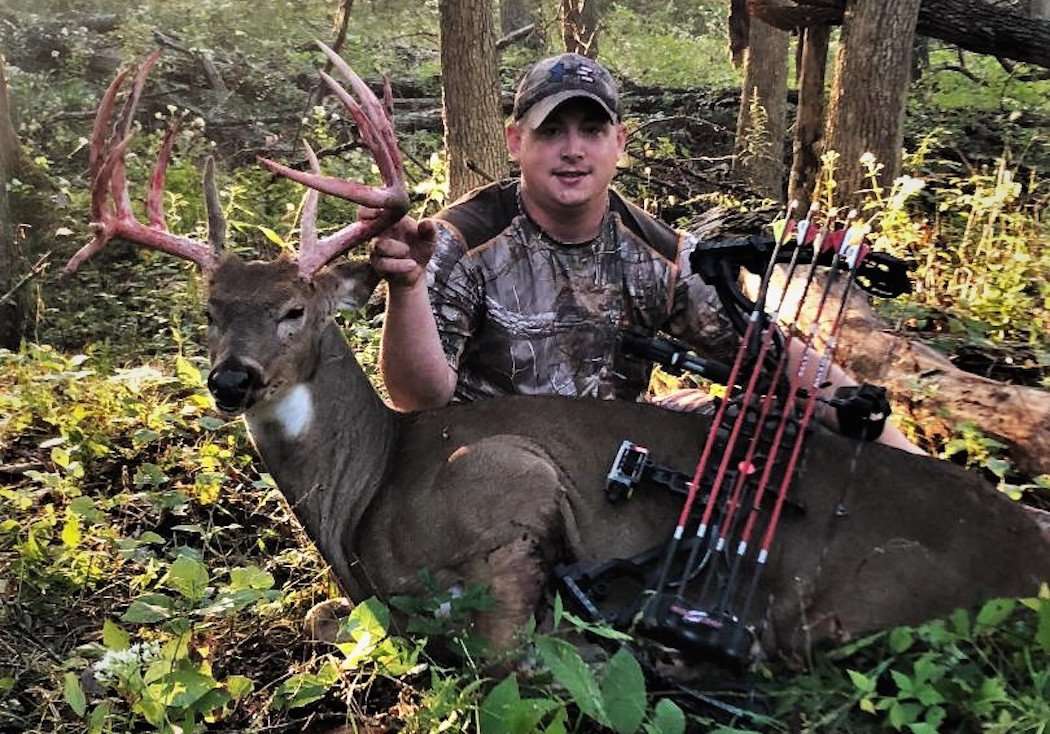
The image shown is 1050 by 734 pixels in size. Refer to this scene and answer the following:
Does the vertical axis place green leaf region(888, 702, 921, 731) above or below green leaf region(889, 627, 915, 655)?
above

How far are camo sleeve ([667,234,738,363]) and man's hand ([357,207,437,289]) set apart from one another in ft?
4.54

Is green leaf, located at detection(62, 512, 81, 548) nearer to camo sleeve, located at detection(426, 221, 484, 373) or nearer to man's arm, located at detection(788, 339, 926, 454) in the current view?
camo sleeve, located at detection(426, 221, 484, 373)

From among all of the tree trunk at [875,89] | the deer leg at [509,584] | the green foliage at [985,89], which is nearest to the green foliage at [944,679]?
the deer leg at [509,584]

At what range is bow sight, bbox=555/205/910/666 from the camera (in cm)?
326

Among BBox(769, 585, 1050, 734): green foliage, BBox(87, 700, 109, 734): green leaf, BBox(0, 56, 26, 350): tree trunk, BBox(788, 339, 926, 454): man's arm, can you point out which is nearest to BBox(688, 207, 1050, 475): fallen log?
BBox(788, 339, 926, 454): man's arm

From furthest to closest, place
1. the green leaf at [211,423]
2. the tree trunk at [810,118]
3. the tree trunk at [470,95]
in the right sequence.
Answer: the tree trunk at [810,118]
the tree trunk at [470,95]
the green leaf at [211,423]

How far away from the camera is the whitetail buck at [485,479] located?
3432 millimetres

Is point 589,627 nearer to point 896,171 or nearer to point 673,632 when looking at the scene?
point 673,632

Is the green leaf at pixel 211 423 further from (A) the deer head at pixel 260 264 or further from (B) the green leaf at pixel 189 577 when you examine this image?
(B) the green leaf at pixel 189 577

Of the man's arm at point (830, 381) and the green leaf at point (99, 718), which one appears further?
the man's arm at point (830, 381)

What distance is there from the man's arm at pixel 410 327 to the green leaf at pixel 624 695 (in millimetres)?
1638

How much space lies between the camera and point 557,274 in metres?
4.57

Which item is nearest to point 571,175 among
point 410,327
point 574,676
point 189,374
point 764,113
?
point 410,327

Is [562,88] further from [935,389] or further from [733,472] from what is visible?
[935,389]
